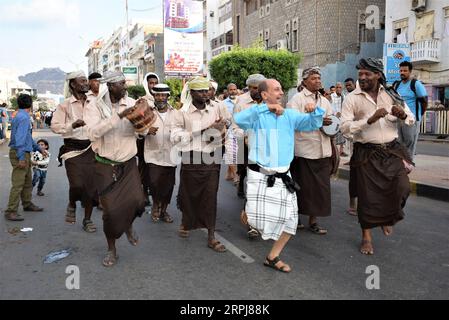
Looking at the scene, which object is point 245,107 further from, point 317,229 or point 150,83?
point 317,229

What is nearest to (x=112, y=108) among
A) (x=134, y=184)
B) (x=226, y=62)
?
(x=134, y=184)

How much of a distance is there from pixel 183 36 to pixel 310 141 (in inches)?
1254

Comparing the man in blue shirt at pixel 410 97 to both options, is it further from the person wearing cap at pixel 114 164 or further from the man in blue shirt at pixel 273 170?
the person wearing cap at pixel 114 164

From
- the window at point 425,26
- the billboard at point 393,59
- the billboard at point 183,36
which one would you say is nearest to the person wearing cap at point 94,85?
the billboard at point 393,59

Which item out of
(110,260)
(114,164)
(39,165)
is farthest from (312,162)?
(39,165)

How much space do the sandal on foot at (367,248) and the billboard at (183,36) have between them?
3197cm

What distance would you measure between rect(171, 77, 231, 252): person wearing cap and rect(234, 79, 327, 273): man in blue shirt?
3.13ft

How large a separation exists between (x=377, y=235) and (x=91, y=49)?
517ft

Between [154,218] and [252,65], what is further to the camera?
[252,65]

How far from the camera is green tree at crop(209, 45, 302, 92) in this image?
2727 centimetres

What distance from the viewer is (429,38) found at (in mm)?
23859

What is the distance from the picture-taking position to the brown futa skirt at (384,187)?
488 cm

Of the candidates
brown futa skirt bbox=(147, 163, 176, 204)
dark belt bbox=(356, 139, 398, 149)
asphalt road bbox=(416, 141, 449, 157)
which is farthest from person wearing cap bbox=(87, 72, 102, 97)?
asphalt road bbox=(416, 141, 449, 157)

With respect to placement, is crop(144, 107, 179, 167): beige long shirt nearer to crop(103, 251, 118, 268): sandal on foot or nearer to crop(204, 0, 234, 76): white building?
crop(103, 251, 118, 268): sandal on foot
